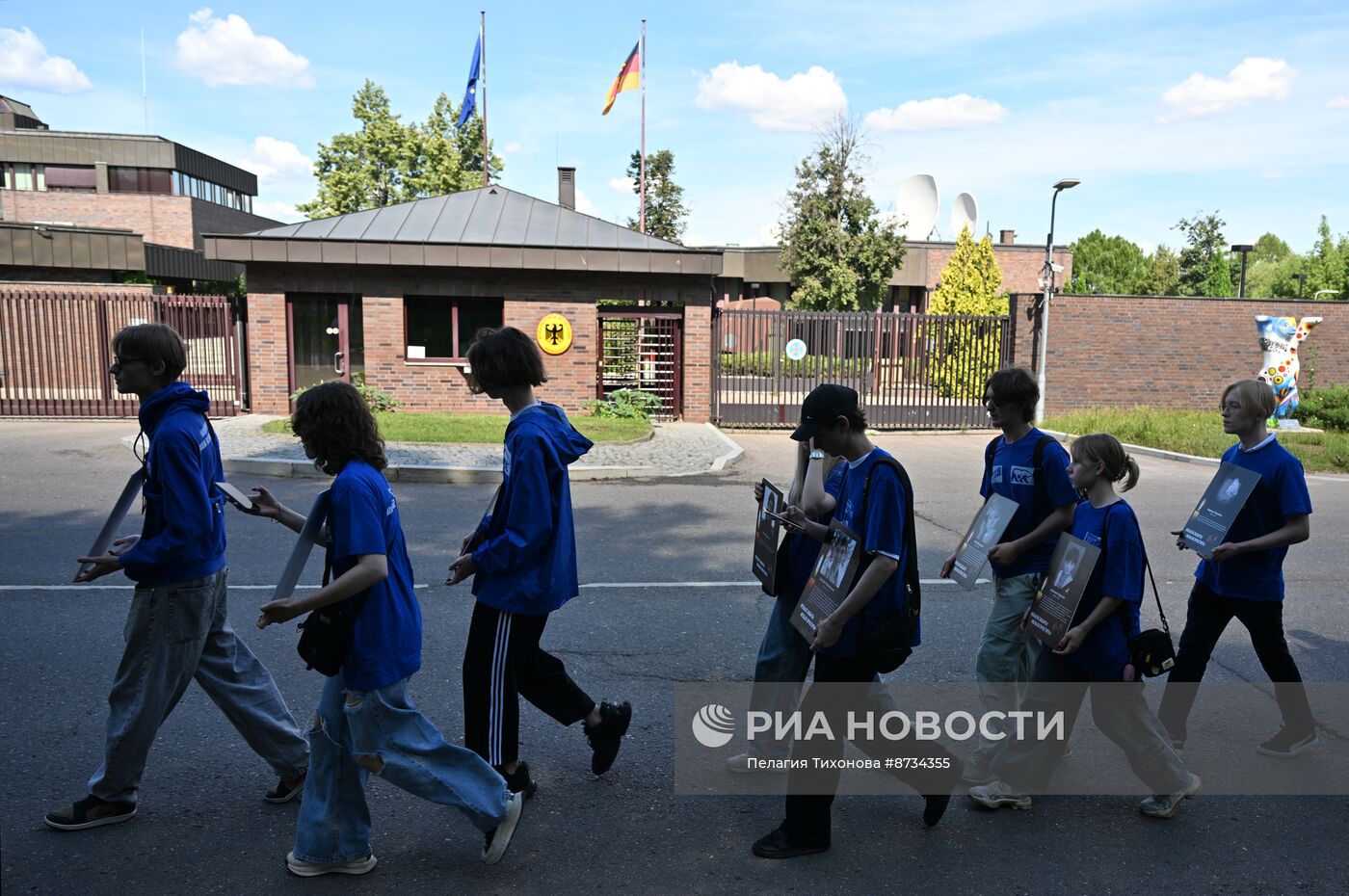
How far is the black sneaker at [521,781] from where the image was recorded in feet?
12.3

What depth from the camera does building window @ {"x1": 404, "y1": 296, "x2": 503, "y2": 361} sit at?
19.4 metres

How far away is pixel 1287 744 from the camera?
172 inches

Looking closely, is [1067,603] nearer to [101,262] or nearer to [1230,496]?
[1230,496]

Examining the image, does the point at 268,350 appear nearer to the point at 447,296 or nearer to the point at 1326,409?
the point at 447,296

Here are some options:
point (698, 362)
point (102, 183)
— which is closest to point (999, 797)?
point (698, 362)

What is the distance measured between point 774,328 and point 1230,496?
15635mm

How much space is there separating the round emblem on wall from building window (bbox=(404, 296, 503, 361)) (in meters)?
0.96

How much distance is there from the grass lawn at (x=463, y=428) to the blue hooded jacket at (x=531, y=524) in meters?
11.1

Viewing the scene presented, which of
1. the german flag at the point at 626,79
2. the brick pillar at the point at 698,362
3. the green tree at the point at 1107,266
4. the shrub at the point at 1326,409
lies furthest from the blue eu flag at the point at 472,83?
the green tree at the point at 1107,266

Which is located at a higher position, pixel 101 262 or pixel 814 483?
pixel 101 262

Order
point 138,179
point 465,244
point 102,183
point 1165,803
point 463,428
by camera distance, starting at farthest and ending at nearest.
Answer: point 138,179
point 102,183
point 465,244
point 463,428
point 1165,803

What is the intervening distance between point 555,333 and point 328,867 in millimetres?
16507

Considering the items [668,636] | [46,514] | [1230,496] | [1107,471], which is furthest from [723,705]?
[46,514]

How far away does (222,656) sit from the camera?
3.71 metres
